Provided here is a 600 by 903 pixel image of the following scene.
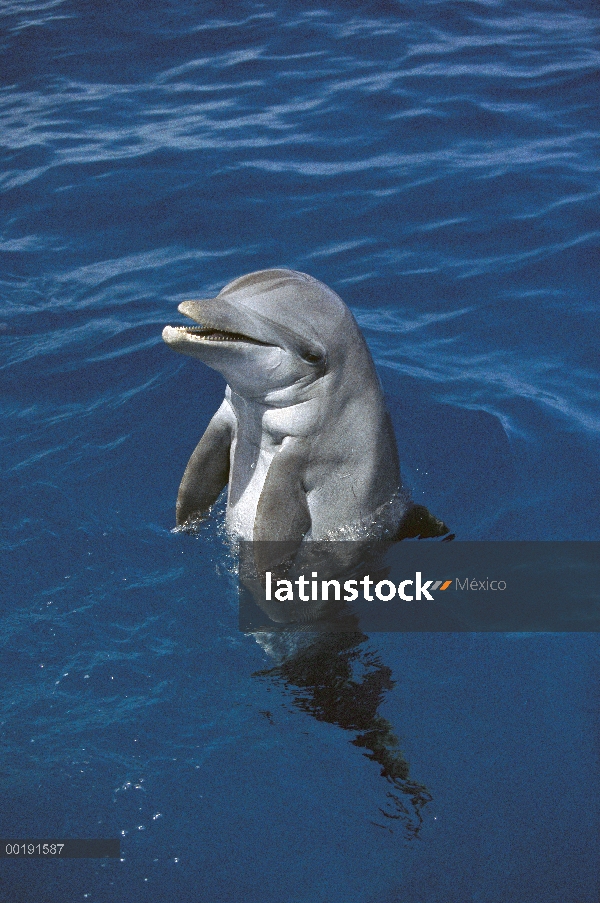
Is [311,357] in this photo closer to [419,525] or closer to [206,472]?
[206,472]

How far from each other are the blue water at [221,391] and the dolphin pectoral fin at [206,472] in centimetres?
18

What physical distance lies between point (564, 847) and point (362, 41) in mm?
13331

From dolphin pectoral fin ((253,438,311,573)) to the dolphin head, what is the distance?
395mm

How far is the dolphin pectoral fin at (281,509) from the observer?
5699 mm

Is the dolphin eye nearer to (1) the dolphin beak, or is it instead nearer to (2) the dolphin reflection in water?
(1) the dolphin beak

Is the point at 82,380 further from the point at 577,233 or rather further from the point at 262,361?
the point at 577,233

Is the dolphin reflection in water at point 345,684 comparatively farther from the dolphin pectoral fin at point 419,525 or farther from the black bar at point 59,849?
the black bar at point 59,849

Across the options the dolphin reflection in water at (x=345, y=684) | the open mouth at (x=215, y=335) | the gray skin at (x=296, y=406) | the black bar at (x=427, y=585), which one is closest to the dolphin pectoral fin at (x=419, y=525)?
the black bar at (x=427, y=585)

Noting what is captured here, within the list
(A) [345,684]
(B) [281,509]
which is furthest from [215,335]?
(A) [345,684]

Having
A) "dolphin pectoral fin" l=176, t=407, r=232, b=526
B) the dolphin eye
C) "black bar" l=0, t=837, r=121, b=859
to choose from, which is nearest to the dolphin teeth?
the dolphin eye

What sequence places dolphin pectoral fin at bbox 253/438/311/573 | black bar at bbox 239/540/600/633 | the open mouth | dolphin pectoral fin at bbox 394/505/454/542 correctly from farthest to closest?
1. dolphin pectoral fin at bbox 394/505/454/542
2. black bar at bbox 239/540/600/633
3. dolphin pectoral fin at bbox 253/438/311/573
4. the open mouth

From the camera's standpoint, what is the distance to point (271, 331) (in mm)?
5461

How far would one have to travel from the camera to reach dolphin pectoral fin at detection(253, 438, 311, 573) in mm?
5699

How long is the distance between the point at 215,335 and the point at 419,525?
1.92 meters
